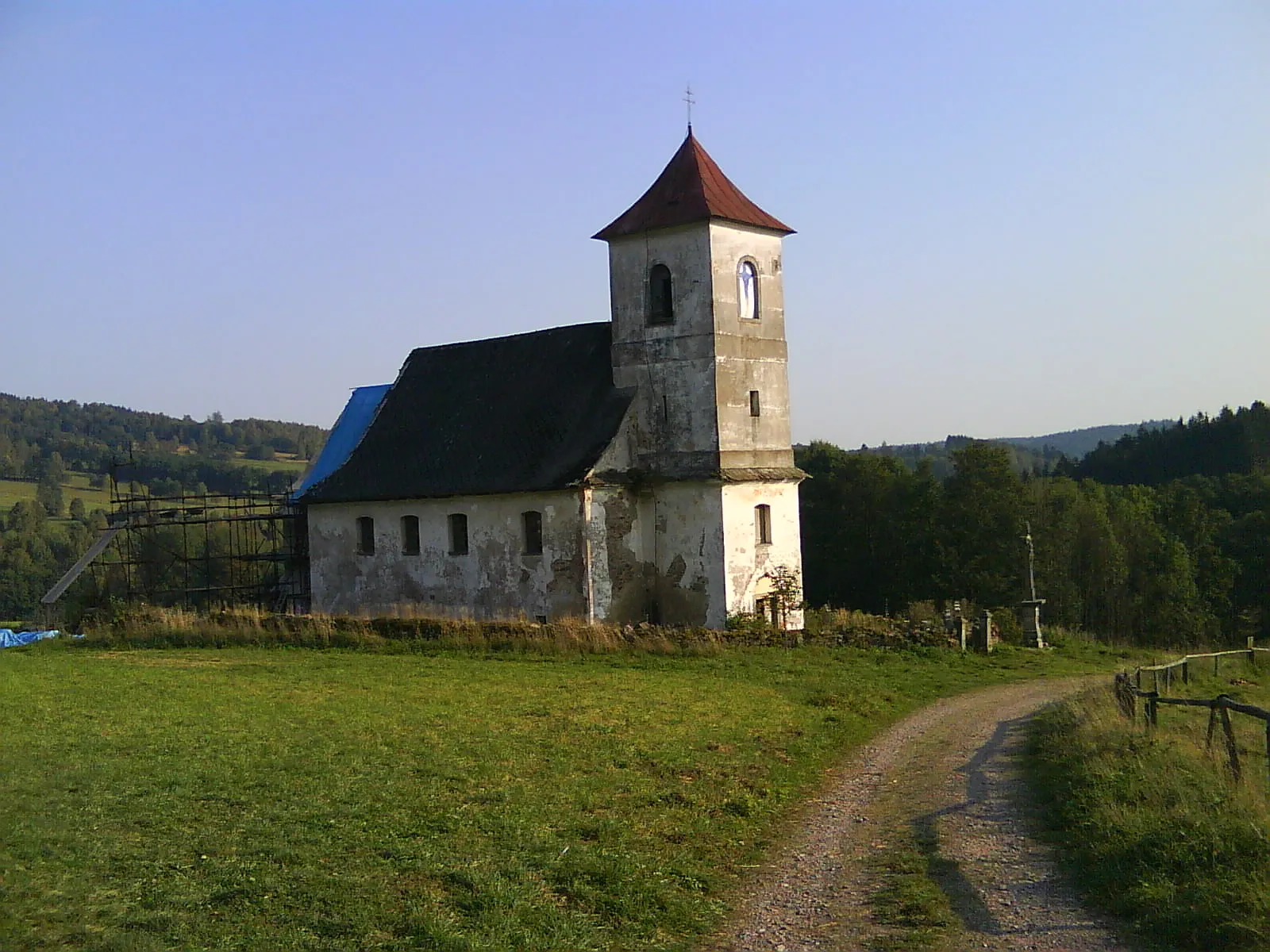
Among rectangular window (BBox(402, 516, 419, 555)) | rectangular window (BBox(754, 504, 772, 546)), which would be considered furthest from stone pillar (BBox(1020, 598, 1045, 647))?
rectangular window (BBox(402, 516, 419, 555))

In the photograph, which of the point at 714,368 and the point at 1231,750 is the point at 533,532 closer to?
the point at 714,368

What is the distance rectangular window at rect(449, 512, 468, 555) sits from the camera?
112 ft

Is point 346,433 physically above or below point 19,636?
above

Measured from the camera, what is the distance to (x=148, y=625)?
30031mm

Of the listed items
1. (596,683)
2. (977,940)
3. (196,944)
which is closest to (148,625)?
(596,683)

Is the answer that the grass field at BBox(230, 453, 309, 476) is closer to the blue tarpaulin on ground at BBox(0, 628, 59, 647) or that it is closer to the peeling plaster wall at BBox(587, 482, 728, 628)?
the blue tarpaulin on ground at BBox(0, 628, 59, 647)

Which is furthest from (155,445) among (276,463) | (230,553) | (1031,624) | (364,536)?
(1031,624)

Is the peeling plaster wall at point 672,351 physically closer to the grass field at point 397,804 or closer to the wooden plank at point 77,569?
the grass field at point 397,804

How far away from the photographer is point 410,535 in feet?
116

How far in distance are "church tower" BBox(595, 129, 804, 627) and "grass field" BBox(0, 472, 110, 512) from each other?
79.9m

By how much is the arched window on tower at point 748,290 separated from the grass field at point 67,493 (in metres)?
81.5

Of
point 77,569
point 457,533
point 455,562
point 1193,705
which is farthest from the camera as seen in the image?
point 77,569

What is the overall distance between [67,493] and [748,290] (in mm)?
91846

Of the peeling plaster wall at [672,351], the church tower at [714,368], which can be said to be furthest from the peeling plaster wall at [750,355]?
the peeling plaster wall at [672,351]
